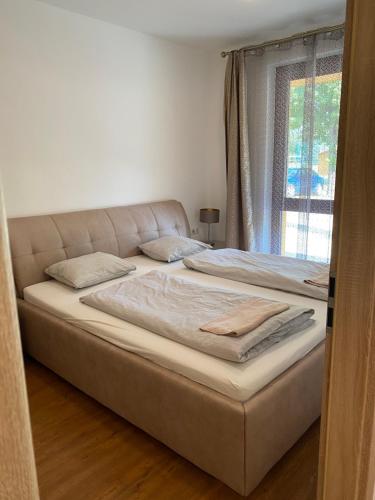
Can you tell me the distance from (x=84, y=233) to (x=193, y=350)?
5.69 feet

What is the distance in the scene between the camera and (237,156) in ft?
13.1

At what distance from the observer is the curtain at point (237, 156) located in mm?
3893

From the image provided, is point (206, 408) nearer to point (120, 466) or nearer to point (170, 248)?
point (120, 466)

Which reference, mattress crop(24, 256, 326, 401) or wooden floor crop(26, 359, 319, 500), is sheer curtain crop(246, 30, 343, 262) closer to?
mattress crop(24, 256, 326, 401)

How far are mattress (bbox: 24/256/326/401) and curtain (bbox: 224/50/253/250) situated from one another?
4.52 feet

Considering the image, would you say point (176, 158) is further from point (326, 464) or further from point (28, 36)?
point (326, 464)

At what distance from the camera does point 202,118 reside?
4.35 m

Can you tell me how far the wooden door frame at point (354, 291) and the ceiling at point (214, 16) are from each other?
2.57 metres

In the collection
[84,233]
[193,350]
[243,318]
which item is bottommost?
[193,350]

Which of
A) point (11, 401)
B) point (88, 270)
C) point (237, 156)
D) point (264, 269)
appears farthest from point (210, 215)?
point (11, 401)

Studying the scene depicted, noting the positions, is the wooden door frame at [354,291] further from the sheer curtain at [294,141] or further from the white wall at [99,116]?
the sheer curtain at [294,141]

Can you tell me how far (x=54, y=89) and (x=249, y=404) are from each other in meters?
2.74

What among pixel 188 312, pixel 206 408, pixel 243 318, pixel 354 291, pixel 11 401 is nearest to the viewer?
pixel 11 401

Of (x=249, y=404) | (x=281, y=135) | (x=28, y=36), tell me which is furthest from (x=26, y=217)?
(x=281, y=135)
